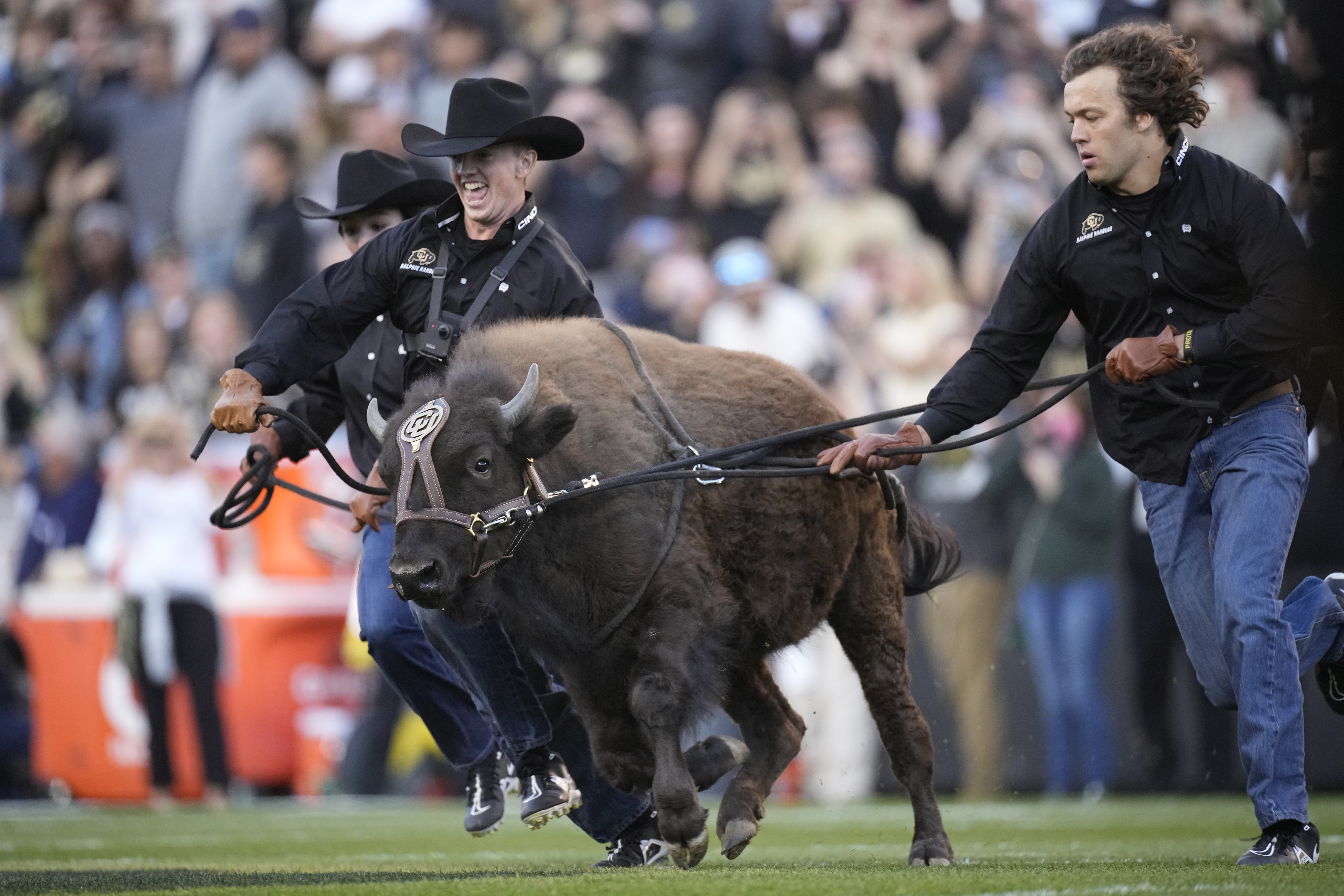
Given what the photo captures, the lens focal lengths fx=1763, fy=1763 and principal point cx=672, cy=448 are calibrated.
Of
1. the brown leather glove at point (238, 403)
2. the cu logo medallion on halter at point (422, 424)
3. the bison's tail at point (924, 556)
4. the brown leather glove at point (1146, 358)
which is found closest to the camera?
the brown leather glove at point (1146, 358)

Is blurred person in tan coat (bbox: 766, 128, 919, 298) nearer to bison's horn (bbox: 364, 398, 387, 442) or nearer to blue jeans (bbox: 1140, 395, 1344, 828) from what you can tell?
blue jeans (bbox: 1140, 395, 1344, 828)

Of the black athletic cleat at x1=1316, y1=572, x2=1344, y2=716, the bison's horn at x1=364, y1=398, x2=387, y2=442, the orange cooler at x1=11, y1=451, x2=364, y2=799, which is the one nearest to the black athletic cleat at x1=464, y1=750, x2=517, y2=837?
the bison's horn at x1=364, y1=398, x2=387, y2=442

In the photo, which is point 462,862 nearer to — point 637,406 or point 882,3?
point 637,406

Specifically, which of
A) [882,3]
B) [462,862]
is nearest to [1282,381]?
[462,862]

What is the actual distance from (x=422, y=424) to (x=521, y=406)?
1.04 ft

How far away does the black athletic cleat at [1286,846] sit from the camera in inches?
208

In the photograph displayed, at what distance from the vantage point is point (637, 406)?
6059mm

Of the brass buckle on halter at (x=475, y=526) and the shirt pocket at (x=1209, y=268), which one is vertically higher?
the shirt pocket at (x=1209, y=268)

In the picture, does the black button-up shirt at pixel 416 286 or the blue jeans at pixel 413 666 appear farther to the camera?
the blue jeans at pixel 413 666

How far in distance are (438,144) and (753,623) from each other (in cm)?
200

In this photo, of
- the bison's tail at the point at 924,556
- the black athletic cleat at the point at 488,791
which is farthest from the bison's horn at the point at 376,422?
the bison's tail at the point at 924,556

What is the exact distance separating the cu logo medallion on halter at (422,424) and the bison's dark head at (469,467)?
28mm

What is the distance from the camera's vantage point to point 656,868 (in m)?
6.02

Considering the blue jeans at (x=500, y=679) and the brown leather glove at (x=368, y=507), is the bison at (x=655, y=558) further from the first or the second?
the brown leather glove at (x=368, y=507)
